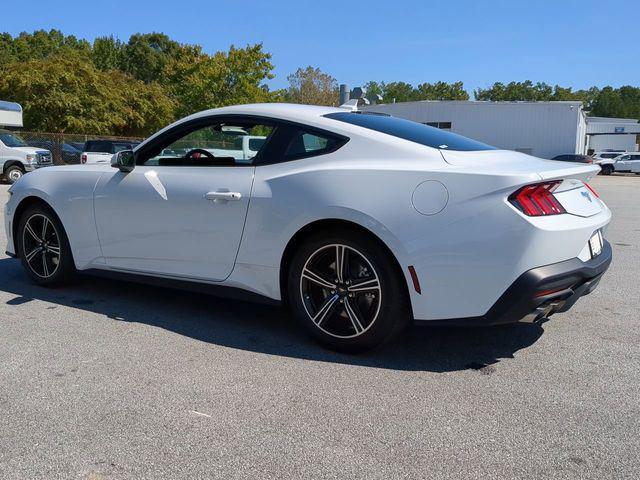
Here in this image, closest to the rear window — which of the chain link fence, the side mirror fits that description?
the side mirror

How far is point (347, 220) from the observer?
3457mm

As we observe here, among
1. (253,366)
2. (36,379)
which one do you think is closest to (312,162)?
(253,366)

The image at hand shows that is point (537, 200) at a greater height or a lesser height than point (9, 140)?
lesser

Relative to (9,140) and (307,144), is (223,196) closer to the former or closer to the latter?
(307,144)

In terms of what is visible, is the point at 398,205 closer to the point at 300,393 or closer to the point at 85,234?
the point at 300,393

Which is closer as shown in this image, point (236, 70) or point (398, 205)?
point (398, 205)

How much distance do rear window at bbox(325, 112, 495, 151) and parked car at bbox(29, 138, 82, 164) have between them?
2522 centimetres

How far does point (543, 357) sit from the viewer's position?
12.0 ft

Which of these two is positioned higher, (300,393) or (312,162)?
(312,162)

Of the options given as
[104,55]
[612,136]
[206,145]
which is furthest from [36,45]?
[206,145]

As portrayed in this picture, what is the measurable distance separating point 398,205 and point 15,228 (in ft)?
12.2

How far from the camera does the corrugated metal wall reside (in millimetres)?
39688

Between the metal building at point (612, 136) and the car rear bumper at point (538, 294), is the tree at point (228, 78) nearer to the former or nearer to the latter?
the car rear bumper at point (538, 294)

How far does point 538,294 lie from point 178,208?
246 centimetres
